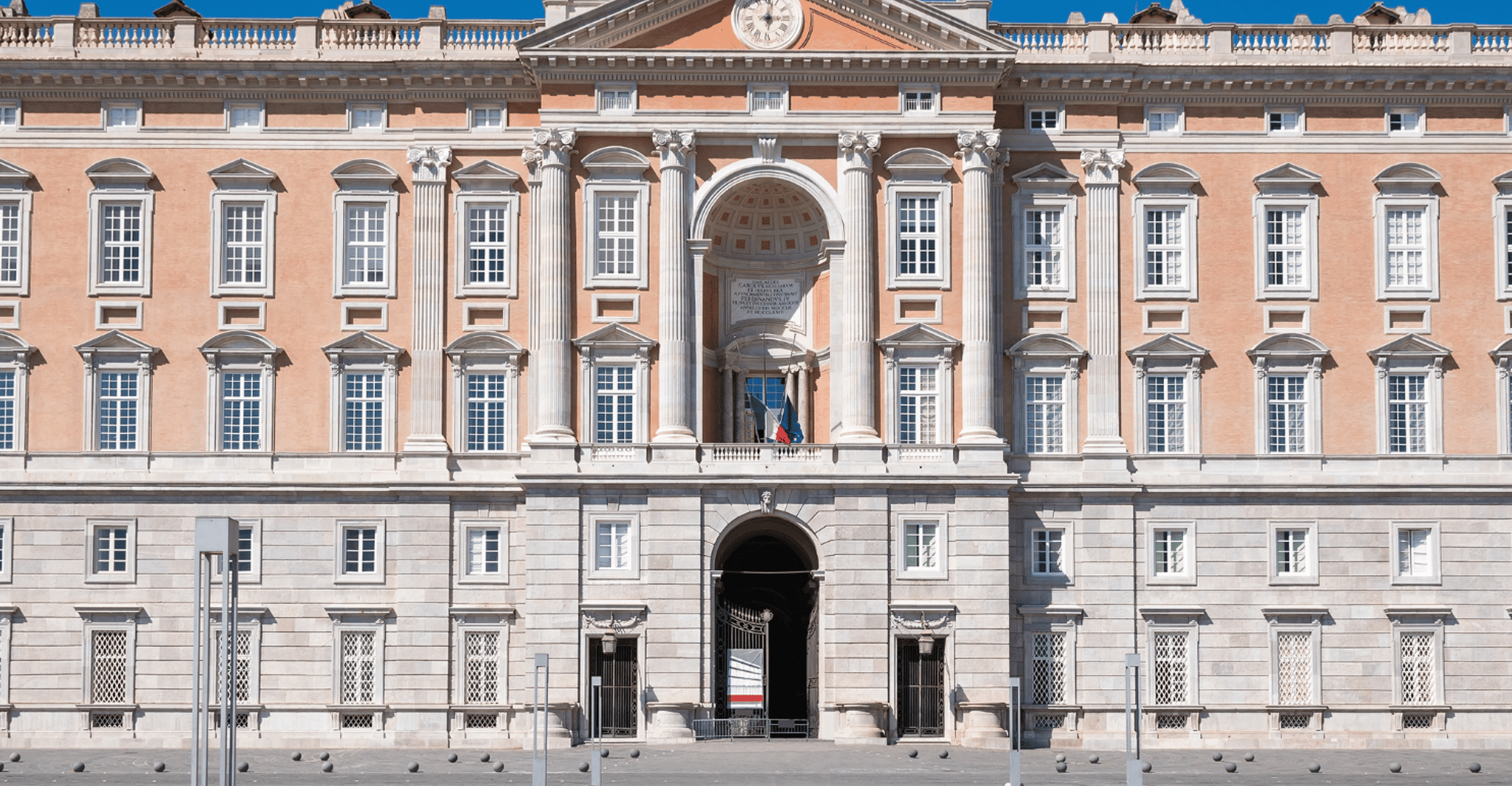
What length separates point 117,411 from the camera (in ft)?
193

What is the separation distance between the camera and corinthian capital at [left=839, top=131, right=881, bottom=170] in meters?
58.1

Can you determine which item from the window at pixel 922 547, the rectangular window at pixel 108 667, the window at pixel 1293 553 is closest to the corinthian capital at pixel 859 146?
the window at pixel 922 547

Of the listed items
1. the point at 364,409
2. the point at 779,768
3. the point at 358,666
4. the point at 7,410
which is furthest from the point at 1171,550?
the point at 7,410

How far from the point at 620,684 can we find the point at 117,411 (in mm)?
18478

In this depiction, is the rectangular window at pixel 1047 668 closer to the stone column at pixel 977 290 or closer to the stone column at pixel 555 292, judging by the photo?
the stone column at pixel 977 290

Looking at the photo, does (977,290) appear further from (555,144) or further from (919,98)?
(555,144)

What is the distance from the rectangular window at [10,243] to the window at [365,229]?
10171mm

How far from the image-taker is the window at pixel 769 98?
58.6 m

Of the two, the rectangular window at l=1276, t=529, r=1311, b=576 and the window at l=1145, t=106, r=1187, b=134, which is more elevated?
the window at l=1145, t=106, r=1187, b=134

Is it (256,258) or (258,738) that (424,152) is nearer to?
(256,258)

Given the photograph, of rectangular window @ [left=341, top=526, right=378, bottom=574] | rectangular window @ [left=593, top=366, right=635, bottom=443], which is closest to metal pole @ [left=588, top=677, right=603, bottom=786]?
rectangular window @ [left=593, top=366, right=635, bottom=443]

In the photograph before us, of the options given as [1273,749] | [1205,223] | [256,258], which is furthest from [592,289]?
[1273,749]

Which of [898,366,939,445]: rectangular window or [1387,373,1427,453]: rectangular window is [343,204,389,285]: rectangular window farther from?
[1387,373,1427,453]: rectangular window

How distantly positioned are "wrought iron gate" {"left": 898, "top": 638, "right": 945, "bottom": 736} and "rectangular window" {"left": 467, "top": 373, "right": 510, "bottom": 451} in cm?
1448
